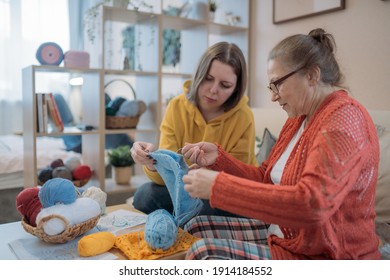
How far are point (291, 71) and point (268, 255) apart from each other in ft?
1.45

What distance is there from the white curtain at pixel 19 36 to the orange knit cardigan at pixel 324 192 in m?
2.70

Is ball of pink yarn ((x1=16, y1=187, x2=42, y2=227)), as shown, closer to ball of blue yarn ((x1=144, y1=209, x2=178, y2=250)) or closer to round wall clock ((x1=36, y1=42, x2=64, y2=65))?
ball of blue yarn ((x1=144, y1=209, x2=178, y2=250))

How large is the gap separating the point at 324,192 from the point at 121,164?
71.3 inches

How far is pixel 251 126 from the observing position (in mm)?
1486

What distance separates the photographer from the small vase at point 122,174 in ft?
7.61

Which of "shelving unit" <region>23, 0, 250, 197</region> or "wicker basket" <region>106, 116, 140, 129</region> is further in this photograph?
"wicker basket" <region>106, 116, 140, 129</region>

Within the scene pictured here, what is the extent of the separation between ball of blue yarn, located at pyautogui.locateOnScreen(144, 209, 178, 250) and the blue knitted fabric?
0.07 meters

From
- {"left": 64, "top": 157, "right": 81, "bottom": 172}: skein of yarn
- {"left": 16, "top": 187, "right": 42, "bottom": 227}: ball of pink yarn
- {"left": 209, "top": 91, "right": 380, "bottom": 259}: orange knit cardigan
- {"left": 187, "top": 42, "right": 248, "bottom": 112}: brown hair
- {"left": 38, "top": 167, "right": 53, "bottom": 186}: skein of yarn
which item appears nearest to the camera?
{"left": 209, "top": 91, "right": 380, "bottom": 259}: orange knit cardigan

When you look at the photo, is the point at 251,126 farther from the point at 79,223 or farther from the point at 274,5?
the point at 274,5

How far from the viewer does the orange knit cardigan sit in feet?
2.19

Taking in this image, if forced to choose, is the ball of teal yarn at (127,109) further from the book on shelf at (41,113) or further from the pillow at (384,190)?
the pillow at (384,190)

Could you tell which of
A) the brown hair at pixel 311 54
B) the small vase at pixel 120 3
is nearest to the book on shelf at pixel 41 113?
the small vase at pixel 120 3

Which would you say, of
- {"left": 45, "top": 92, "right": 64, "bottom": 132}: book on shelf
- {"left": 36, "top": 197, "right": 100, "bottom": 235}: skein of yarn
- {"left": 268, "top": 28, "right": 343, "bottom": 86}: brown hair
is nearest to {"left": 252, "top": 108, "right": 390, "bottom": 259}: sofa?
{"left": 268, "top": 28, "right": 343, "bottom": 86}: brown hair
